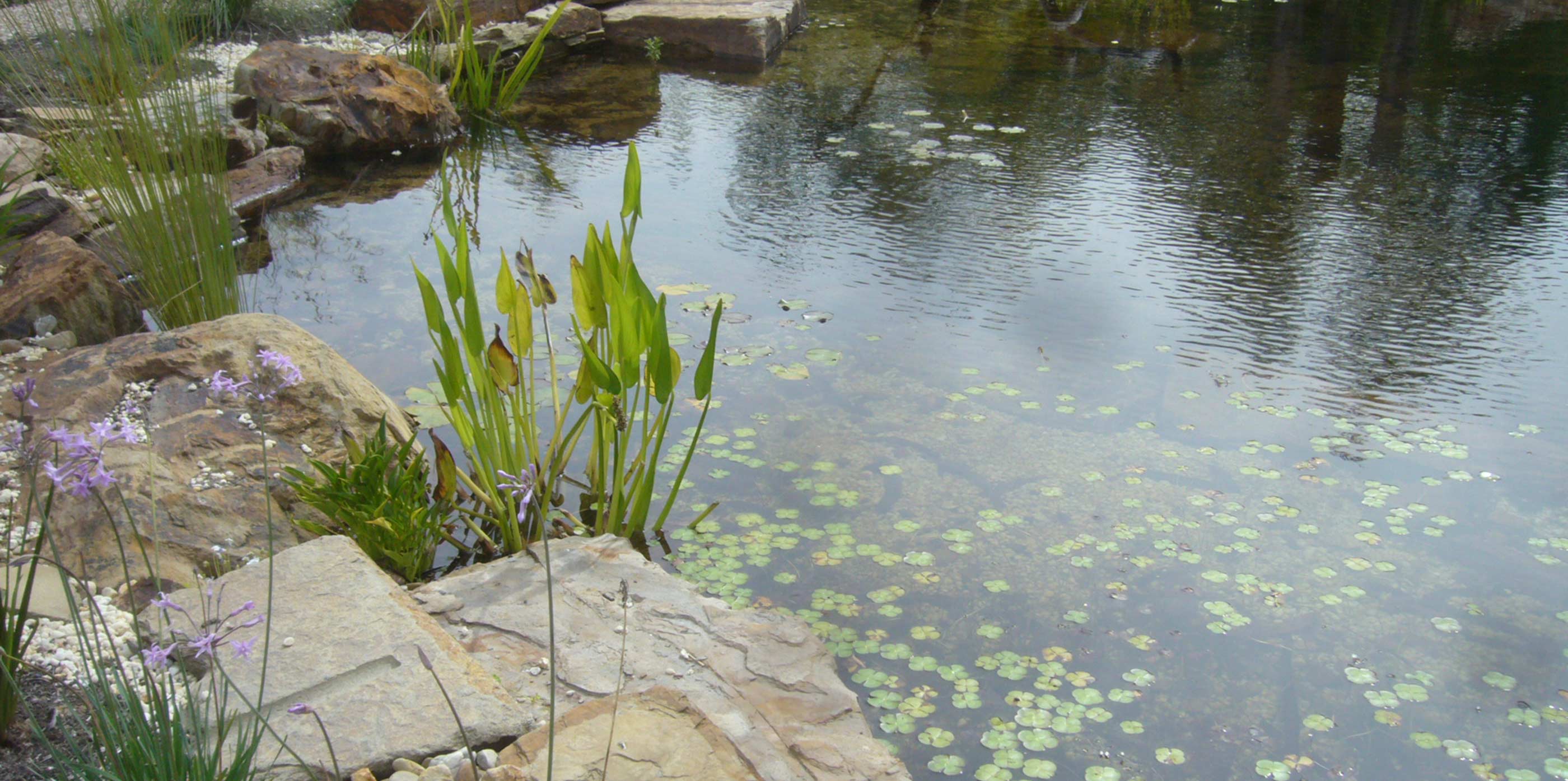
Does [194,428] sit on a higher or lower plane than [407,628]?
higher

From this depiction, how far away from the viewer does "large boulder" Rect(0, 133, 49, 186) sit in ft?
12.5

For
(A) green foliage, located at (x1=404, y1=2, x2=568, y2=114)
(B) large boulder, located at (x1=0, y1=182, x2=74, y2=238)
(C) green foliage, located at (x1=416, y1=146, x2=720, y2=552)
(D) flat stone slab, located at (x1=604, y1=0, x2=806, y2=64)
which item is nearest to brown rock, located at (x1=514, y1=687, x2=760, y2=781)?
(C) green foliage, located at (x1=416, y1=146, x2=720, y2=552)

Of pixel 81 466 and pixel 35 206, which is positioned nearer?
pixel 81 466

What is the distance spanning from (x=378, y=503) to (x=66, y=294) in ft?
4.69

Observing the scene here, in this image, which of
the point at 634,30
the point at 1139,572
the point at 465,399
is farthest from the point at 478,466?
the point at 634,30

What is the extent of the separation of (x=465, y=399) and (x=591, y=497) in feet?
1.65

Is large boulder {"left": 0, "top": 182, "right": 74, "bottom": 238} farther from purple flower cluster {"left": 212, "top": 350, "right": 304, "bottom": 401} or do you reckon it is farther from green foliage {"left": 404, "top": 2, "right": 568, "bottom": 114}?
purple flower cluster {"left": 212, "top": 350, "right": 304, "bottom": 401}

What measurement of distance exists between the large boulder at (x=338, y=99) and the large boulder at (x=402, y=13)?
5.22 ft

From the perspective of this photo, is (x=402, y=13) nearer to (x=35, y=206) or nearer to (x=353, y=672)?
(x=35, y=206)

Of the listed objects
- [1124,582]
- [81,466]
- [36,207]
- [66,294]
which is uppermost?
[81,466]

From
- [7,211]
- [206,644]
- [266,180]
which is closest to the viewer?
[206,644]

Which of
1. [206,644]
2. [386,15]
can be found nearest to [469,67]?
[386,15]

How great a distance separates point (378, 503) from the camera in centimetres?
241

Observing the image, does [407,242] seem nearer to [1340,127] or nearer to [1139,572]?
[1139,572]
